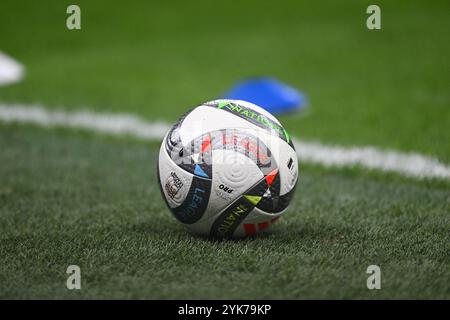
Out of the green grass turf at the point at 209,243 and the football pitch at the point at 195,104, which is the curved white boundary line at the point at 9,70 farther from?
the green grass turf at the point at 209,243

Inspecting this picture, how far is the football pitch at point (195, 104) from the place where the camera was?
344cm

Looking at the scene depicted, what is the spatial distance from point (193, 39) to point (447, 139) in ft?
22.1

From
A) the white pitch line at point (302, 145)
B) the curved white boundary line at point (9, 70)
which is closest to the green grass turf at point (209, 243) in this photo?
the white pitch line at point (302, 145)

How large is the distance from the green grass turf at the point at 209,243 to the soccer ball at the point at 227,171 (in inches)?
6.0

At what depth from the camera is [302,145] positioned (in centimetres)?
694

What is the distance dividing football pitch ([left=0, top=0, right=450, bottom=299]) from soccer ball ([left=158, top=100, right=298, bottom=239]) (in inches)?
6.1

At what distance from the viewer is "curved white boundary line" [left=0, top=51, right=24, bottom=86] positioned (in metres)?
10.1

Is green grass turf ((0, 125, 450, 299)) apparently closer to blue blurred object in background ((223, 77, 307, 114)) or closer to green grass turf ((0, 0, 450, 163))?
green grass turf ((0, 0, 450, 163))

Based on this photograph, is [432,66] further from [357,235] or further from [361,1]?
[357,235]

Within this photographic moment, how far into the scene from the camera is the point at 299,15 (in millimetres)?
13219

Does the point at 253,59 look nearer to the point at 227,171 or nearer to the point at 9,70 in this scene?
the point at 9,70

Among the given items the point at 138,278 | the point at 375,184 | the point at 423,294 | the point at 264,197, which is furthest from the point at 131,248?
the point at 375,184

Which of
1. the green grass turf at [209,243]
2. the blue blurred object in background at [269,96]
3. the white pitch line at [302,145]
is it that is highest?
the blue blurred object in background at [269,96]

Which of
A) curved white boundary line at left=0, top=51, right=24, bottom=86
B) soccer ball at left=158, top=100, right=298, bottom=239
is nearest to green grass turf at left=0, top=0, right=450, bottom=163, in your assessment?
curved white boundary line at left=0, top=51, right=24, bottom=86
